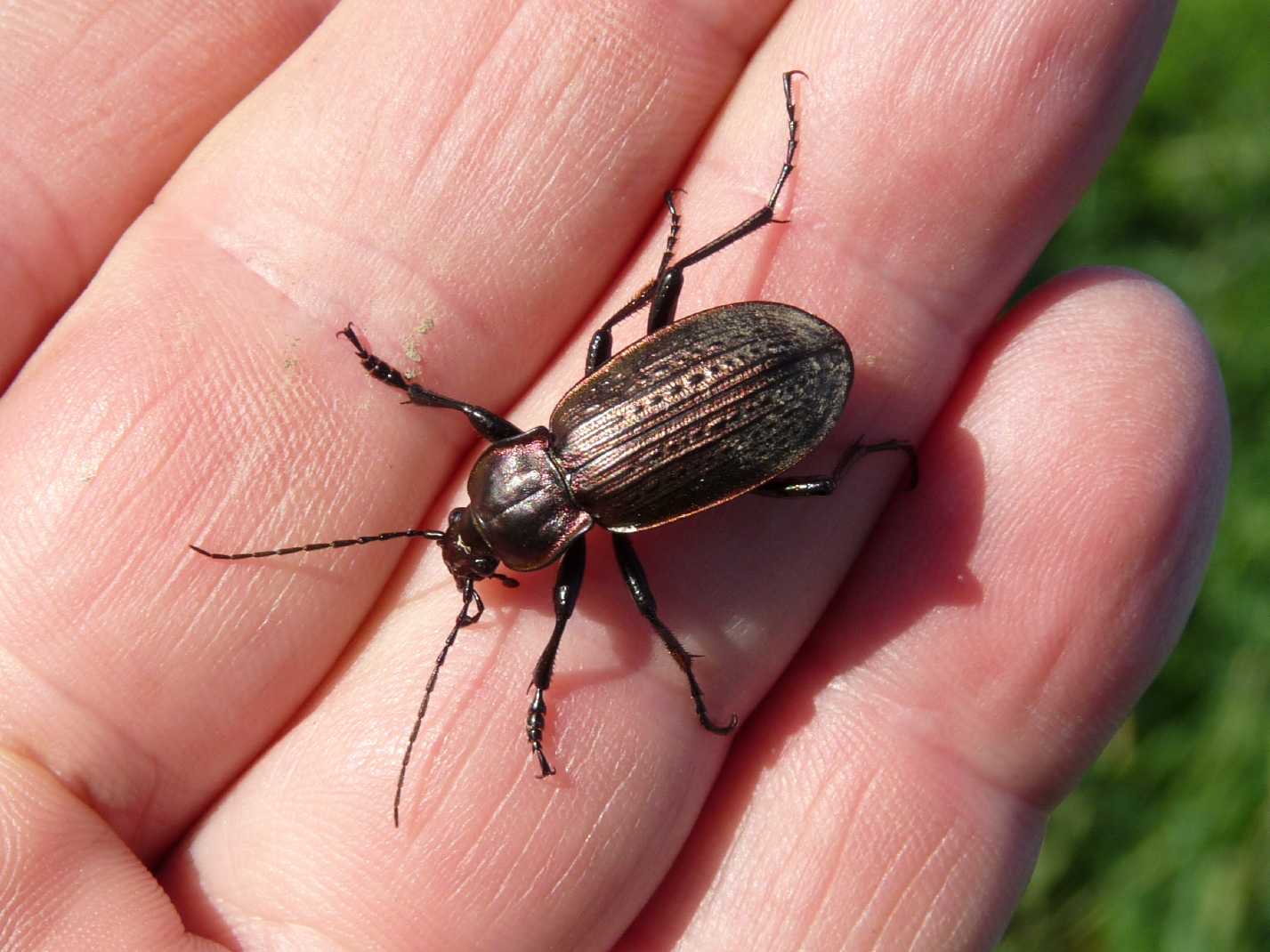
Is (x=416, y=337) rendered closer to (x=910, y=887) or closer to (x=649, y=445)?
(x=649, y=445)

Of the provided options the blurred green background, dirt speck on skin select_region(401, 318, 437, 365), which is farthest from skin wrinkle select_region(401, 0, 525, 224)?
the blurred green background

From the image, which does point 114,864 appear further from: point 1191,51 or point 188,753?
point 1191,51

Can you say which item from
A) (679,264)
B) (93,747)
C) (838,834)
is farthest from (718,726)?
(93,747)

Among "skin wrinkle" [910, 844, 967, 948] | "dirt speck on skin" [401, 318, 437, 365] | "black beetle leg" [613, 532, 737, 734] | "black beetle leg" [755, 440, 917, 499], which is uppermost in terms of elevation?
"black beetle leg" [755, 440, 917, 499]

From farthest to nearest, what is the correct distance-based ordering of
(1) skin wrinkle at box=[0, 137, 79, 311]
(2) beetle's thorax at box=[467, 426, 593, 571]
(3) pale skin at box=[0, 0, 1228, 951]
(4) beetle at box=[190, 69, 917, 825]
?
(1) skin wrinkle at box=[0, 137, 79, 311] → (2) beetle's thorax at box=[467, 426, 593, 571] → (4) beetle at box=[190, 69, 917, 825] → (3) pale skin at box=[0, 0, 1228, 951]

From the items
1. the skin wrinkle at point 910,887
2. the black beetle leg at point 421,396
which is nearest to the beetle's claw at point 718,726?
the skin wrinkle at point 910,887

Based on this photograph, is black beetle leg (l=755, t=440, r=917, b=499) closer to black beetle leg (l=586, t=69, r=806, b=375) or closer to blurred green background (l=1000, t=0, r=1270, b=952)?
black beetle leg (l=586, t=69, r=806, b=375)

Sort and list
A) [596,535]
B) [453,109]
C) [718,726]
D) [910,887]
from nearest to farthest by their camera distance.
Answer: [910,887] → [718,726] → [453,109] → [596,535]
